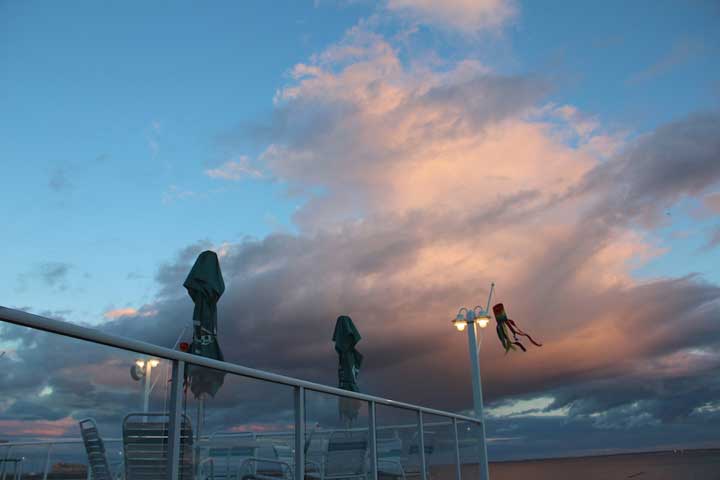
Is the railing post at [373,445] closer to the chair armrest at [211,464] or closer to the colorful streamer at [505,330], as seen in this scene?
the chair armrest at [211,464]

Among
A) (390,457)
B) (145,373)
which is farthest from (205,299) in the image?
(145,373)

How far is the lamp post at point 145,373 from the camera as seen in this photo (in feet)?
9.14

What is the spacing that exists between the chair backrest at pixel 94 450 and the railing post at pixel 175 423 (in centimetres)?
29

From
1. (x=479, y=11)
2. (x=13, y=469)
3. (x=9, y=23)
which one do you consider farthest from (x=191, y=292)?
(x=479, y=11)

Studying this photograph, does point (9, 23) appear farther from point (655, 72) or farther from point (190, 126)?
point (655, 72)

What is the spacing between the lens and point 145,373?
2.91 metres

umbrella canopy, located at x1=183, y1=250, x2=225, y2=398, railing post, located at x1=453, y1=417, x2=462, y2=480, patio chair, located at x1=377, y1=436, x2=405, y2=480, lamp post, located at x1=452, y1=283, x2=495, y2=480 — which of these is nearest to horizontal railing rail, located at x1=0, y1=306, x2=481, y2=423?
patio chair, located at x1=377, y1=436, x2=405, y2=480

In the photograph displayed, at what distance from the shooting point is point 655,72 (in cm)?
1734

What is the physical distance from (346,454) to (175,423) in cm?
247

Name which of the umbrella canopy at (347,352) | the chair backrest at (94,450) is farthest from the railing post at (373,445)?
the umbrella canopy at (347,352)

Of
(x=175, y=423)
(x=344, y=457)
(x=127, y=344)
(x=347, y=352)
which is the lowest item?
(x=344, y=457)

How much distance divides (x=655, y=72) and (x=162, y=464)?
1809cm

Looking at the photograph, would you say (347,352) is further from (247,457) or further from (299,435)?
(247,457)

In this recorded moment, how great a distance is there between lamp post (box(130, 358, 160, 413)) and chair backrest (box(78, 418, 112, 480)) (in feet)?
0.80
